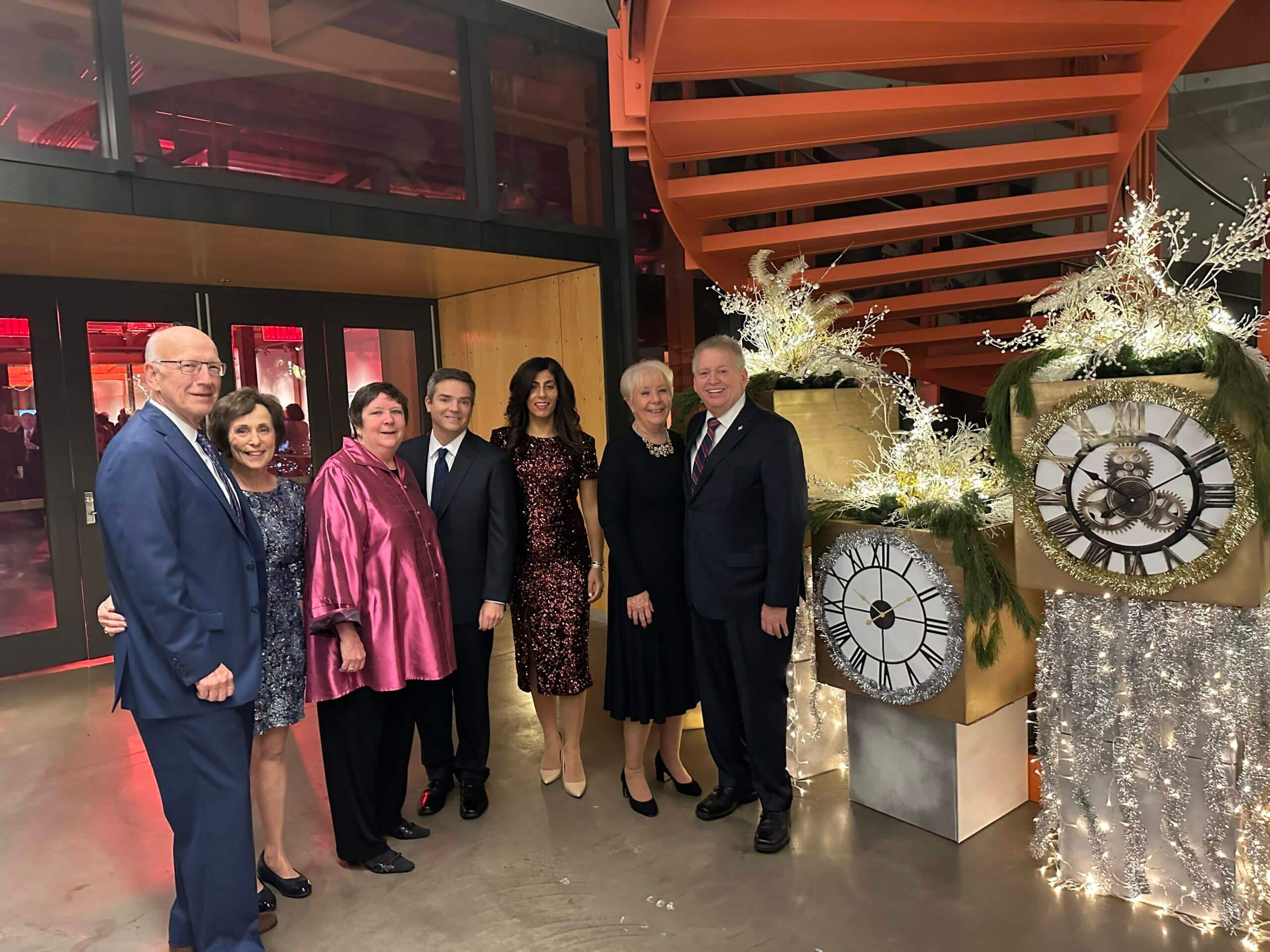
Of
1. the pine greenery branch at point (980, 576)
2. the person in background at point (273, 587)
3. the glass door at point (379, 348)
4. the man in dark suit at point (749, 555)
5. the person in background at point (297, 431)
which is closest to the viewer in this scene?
the person in background at point (273, 587)

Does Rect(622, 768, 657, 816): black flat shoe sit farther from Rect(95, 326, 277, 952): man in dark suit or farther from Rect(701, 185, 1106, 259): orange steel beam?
Rect(701, 185, 1106, 259): orange steel beam

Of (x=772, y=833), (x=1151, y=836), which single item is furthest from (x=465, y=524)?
(x=1151, y=836)

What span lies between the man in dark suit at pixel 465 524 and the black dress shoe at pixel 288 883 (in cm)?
58

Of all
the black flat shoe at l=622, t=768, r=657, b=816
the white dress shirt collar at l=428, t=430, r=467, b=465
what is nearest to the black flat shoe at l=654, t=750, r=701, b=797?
the black flat shoe at l=622, t=768, r=657, b=816

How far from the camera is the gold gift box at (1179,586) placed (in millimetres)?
2039

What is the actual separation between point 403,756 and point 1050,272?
17.9 ft

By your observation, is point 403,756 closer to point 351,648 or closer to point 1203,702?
point 351,648

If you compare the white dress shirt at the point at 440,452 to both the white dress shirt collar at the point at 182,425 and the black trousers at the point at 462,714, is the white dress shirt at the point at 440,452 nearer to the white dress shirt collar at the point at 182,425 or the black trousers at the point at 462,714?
the black trousers at the point at 462,714

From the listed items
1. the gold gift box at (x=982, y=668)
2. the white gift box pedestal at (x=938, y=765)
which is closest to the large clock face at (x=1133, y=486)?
the gold gift box at (x=982, y=668)

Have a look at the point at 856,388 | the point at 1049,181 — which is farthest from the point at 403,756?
the point at 1049,181

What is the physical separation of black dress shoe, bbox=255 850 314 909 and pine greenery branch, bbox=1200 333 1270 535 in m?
2.74

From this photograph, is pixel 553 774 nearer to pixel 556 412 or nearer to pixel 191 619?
pixel 556 412

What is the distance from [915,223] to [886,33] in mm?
1195

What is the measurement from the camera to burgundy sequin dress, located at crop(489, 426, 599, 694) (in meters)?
3.03
